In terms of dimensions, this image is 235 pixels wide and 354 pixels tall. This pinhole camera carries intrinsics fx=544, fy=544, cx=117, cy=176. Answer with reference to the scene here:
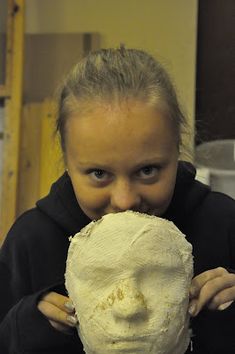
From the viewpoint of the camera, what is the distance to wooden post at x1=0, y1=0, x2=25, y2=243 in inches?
79.0

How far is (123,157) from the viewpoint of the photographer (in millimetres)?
665

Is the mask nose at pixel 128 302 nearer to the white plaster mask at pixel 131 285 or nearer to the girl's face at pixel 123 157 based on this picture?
the white plaster mask at pixel 131 285

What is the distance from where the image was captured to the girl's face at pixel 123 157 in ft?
2.19

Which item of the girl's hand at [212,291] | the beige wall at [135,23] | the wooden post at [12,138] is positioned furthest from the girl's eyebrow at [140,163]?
the beige wall at [135,23]

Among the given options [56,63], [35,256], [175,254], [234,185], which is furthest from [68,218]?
[56,63]

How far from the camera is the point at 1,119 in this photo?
207 centimetres

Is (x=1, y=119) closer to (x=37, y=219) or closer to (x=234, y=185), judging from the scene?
(x=234, y=185)

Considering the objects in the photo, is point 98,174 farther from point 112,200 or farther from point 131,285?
point 131,285

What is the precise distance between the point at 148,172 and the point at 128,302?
0.20m

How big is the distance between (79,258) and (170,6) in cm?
174

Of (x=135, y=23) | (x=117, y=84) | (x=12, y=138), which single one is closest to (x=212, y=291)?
(x=117, y=84)

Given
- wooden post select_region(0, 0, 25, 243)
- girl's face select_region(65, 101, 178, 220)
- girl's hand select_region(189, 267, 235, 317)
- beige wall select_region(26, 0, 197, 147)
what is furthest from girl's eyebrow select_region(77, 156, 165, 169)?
beige wall select_region(26, 0, 197, 147)

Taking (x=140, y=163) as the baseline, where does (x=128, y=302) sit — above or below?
below

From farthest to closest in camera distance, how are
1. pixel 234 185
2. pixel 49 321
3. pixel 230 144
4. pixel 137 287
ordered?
pixel 230 144, pixel 234 185, pixel 49 321, pixel 137 287
